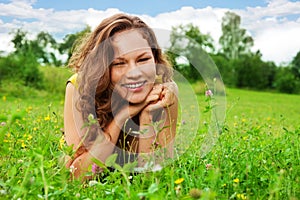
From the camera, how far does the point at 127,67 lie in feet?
7.61

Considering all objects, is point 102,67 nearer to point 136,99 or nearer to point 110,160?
point 136,99

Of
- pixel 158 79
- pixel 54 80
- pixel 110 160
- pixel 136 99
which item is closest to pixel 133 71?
pixel 136 99

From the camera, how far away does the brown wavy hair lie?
2.40m

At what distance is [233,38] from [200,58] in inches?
1658

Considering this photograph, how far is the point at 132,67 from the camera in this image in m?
2.29

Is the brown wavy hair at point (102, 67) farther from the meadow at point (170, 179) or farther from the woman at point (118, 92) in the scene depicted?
the meadow at point (170, 179)

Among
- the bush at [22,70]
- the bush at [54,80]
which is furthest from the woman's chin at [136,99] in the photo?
the bush at [22,70]

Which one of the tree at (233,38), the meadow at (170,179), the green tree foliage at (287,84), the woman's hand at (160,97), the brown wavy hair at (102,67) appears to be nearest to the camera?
the meadow at (170,179)

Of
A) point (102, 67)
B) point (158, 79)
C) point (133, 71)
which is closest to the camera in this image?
point (133, 71)

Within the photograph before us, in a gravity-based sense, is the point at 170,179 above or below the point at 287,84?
above

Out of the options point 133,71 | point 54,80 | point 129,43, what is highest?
point 129,43

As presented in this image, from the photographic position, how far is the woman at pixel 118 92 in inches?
90.5

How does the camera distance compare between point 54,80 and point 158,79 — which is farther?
point 54,80

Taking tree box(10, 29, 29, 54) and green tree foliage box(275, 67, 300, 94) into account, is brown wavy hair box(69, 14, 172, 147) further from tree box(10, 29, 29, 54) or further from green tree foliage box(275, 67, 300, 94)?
green tree foliage box(275, 67, 300, 94)
